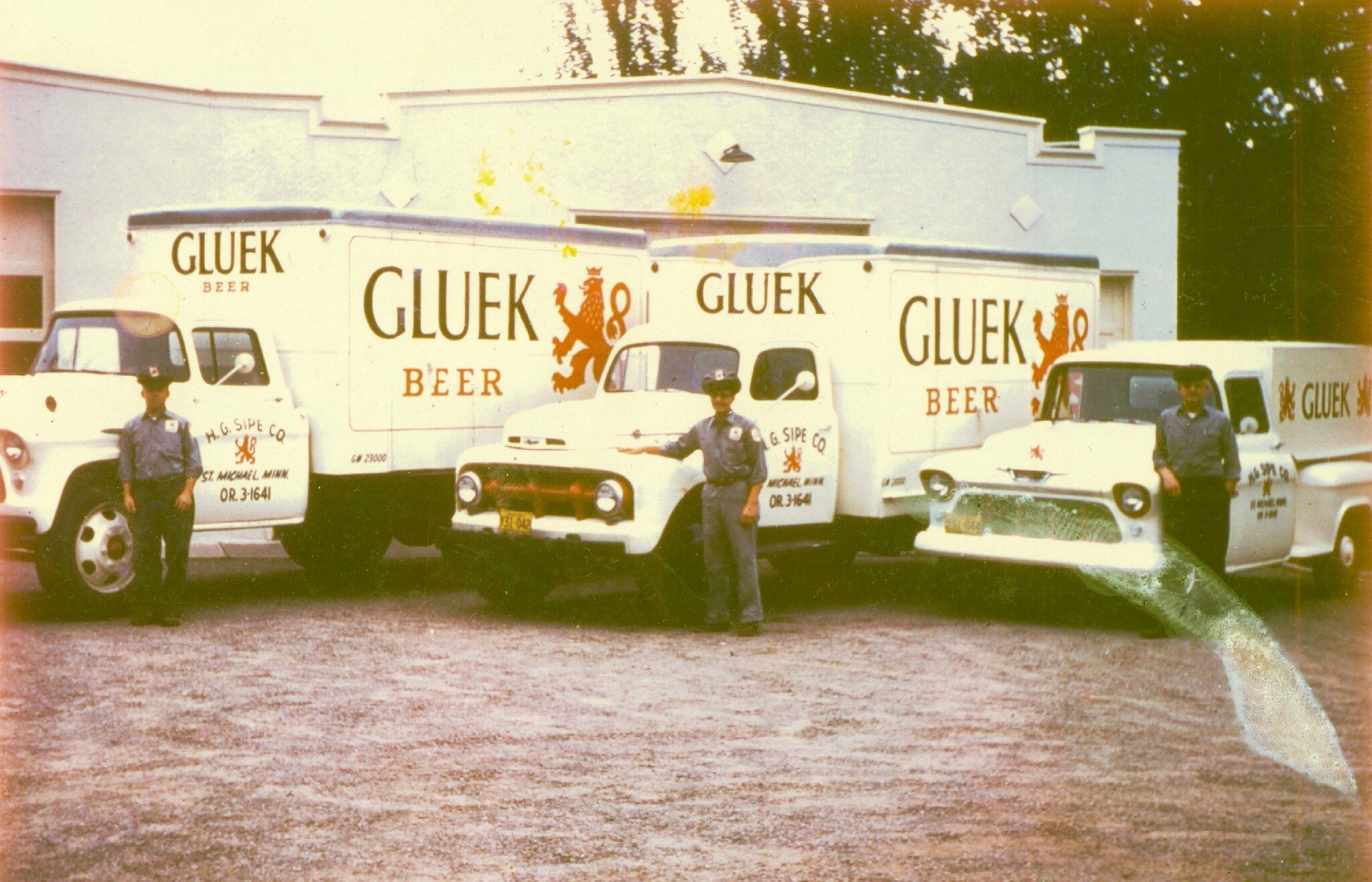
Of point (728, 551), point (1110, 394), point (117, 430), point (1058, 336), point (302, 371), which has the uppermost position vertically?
point (1058, 336)

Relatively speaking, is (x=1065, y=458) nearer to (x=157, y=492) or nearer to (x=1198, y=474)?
(x=1198, y=474)

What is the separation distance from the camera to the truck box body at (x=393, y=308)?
12.1m

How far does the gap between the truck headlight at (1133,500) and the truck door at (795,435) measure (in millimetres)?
2226

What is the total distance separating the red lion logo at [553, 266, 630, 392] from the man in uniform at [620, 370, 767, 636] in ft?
9.42

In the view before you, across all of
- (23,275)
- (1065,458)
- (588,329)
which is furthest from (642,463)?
(23,275)

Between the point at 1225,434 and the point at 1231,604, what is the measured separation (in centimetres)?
154

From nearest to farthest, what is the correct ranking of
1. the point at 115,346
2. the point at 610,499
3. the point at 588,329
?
the point at 610,499, the point at 115,346, the point at 588,329

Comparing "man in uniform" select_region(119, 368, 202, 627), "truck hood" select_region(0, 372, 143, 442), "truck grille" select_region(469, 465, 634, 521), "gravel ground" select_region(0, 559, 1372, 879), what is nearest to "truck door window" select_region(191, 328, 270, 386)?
"truck hood" select_region(0, 372, 143, 442)

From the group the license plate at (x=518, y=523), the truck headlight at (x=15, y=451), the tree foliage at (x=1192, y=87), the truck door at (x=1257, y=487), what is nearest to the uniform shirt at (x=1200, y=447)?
the truck door at (x=1257, y=487)

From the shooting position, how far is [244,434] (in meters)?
11.7

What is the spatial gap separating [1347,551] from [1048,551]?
3.26m

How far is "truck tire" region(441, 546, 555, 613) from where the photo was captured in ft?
36.7

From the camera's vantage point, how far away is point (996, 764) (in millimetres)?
7188

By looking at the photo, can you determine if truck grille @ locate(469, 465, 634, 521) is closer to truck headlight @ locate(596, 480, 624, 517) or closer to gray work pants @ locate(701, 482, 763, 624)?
truck headlight @ locate(596, 480, 624, 517)
